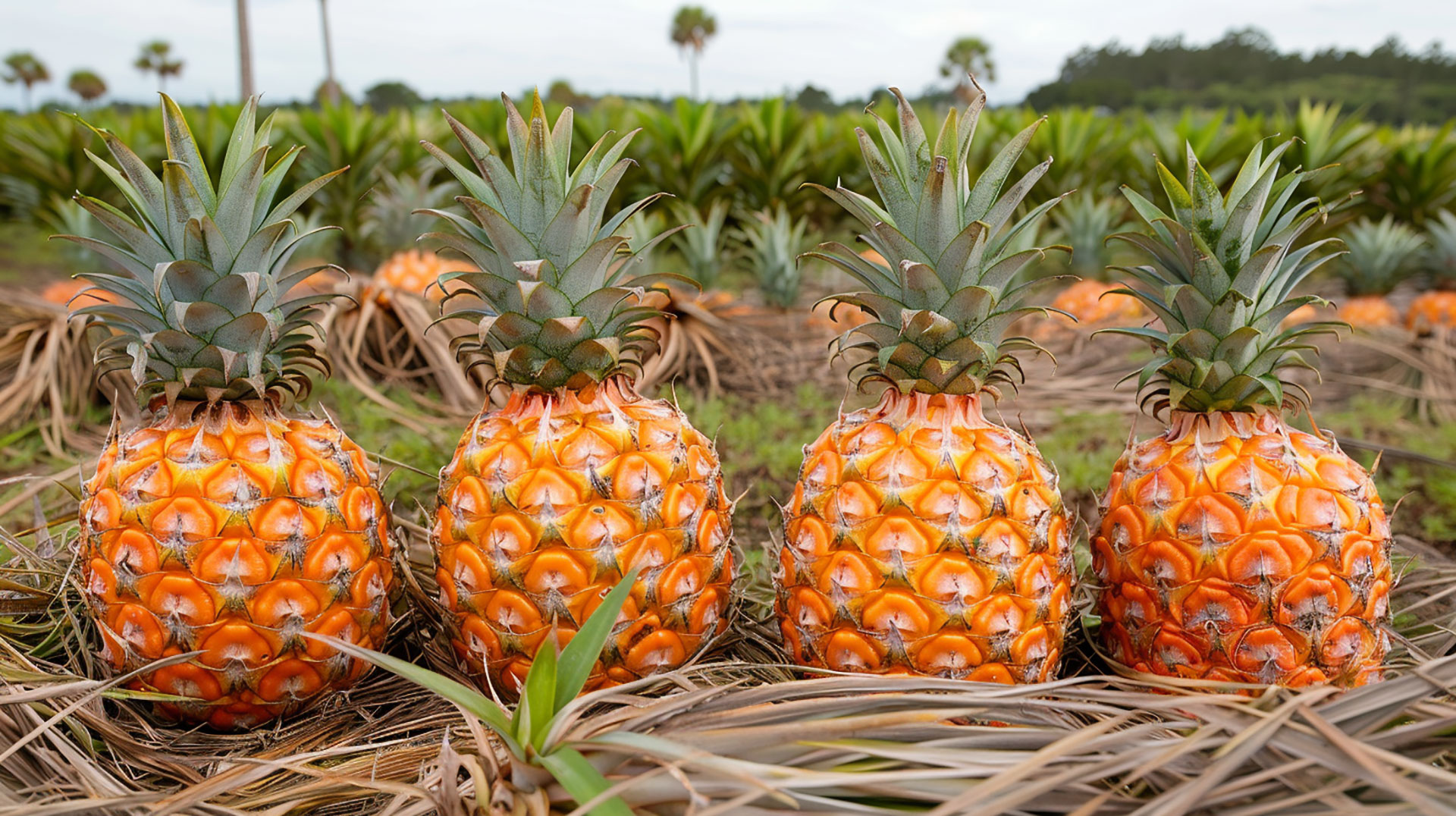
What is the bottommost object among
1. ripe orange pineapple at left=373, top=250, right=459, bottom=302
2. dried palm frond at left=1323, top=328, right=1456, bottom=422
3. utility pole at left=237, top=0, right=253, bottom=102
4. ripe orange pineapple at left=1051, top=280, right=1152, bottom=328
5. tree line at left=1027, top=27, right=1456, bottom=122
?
dried palm frond at left=1323, top=328, right=1456, bottom=422

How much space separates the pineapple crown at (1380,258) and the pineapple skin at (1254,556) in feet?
22.5

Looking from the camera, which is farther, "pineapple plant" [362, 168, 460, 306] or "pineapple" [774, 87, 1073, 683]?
"pineapple plant" [362, 168, 460, 306]

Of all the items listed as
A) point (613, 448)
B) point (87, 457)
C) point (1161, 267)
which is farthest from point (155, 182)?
point (87, 457)

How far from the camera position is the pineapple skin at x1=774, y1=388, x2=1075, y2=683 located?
1.58 meters

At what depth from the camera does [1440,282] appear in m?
7.14

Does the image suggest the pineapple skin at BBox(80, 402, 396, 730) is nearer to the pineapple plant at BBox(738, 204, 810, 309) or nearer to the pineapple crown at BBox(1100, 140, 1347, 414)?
the pineapple crown at BBox(1100, 140, 1347, 414)

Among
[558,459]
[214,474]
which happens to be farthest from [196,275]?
[558,459]

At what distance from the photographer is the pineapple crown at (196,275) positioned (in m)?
1.59

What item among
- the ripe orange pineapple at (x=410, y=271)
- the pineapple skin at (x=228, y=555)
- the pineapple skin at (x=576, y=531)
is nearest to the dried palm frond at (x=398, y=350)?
the ripe orange pineapple at (x=410, y=271)

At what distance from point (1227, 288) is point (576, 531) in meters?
1.33

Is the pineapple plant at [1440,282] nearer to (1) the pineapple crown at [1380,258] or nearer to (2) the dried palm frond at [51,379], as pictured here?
(1) the pineapple crown at [1380,258]

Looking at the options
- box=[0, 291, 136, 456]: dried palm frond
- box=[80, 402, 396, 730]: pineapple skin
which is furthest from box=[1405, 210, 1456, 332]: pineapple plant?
box=[0, 291, 136, 456]: dried palm frond

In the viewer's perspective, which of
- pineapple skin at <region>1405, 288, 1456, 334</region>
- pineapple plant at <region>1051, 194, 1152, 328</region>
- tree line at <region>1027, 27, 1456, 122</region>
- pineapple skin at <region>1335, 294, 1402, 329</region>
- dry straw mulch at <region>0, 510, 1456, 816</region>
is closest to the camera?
dry straw mulch at <region>0, 510, 1456, 816</region>

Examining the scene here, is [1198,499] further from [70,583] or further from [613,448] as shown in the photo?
[70,583]
